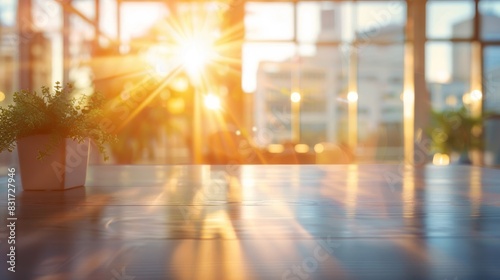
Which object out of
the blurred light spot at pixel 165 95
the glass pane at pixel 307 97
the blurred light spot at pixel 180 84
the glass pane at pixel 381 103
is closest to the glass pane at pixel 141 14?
the blurred light spot at pixel 180 84

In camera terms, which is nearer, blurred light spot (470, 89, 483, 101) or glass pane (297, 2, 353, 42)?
glass pane (297, 2, 353, 42)

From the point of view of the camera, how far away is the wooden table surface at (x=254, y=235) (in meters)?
0.53

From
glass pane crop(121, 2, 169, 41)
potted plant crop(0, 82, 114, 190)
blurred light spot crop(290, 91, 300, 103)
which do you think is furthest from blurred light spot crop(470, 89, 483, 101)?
potted plant crop(0, 82, 114, 190)

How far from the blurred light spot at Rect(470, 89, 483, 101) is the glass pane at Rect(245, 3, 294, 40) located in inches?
129

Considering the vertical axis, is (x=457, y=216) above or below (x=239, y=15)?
below

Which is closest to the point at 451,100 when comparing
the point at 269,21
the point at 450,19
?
the point at 450,19

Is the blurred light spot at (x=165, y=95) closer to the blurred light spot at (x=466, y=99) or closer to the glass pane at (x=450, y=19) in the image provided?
the glass pane at (x=450, y=19)

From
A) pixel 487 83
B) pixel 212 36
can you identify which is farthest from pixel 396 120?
pixel 212 36

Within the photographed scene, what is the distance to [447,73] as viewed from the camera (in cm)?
916

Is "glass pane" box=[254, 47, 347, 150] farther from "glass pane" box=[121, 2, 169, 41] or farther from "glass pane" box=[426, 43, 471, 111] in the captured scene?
"glass pane" box=[121, 2, 169, 41]

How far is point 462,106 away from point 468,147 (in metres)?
0.70

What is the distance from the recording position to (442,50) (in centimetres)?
915

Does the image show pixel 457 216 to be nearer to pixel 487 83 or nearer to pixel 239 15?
pixel 239 15

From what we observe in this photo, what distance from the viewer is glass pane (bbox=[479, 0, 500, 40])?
30.3 feet
